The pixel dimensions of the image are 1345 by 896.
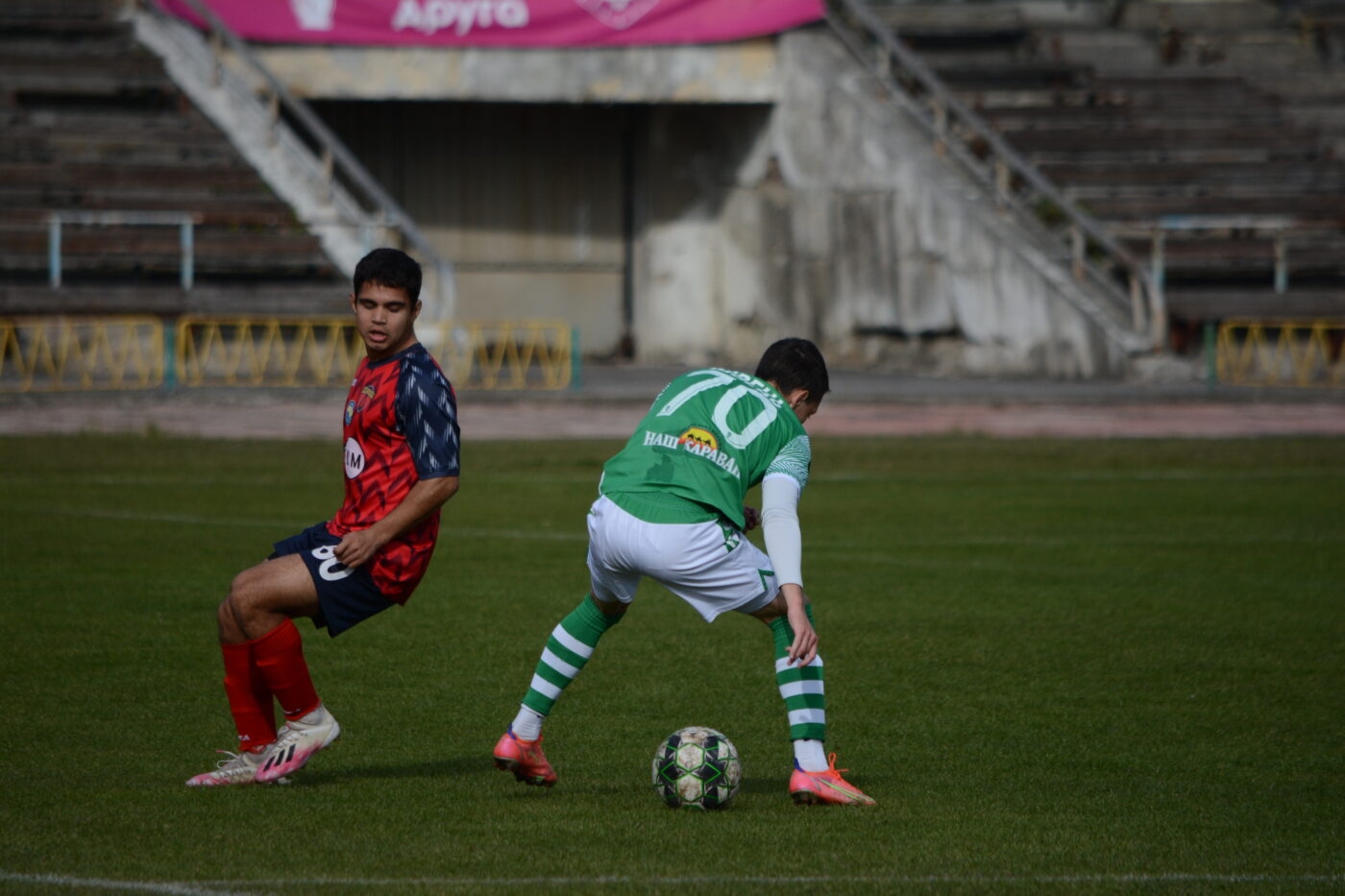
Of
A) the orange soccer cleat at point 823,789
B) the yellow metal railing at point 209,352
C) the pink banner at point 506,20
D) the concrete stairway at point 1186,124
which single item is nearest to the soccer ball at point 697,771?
the orange soccer cleat at point 823,789

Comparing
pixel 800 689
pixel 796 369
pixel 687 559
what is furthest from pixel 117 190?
pixel 800 689

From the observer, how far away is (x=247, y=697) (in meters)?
5.68

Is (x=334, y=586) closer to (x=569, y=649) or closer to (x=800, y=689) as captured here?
(x=569, y=649)

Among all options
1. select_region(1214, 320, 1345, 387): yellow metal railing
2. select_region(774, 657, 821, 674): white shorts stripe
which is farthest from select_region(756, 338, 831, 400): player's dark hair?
select_region(1214, 320, 1345, 387): yellow metal railing

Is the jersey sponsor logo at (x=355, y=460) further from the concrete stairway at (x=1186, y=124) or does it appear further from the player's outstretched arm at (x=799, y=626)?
the concrete stairway at (x=1186, y=124)

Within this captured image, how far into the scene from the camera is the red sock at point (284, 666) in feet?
18.4

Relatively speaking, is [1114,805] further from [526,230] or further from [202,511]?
[526,230]

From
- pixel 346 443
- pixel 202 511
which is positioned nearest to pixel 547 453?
pixel 202 511

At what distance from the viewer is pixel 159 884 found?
4586 mm

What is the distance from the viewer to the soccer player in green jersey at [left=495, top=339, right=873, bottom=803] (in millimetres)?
5523

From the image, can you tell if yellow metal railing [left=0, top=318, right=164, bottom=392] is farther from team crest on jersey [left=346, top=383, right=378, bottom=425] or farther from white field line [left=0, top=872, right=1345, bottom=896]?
white field line [left=0, top=872, right=1345, bottom=896]

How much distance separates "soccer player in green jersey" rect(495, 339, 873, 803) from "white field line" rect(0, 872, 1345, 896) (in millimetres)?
811

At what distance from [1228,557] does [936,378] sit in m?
17.3

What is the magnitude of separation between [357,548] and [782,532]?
1.31 metres
